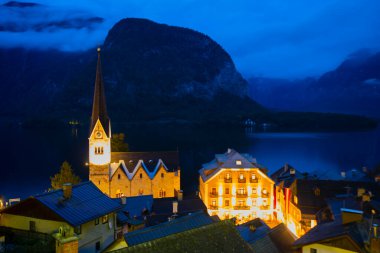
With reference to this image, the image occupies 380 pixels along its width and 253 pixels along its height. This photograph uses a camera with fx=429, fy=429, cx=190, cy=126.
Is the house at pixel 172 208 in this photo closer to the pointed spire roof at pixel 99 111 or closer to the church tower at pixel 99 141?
the church tower at pixel 99 141

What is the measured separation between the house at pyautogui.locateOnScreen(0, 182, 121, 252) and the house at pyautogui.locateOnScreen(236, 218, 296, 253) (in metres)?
10.2

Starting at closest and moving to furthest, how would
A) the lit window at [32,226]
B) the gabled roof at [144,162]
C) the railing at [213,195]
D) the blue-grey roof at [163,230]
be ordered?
the blue-grey roof at [163,230], the lit window at [32,226], the railing at [213,195], the gabled roof at [144,162]

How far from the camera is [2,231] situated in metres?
23.7

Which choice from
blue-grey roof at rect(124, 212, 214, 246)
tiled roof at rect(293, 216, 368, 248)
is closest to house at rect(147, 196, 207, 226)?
blue-grey roof at rect(124, 212, 214, 246)

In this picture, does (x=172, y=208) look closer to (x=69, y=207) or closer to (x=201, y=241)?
(x=69, y=207)

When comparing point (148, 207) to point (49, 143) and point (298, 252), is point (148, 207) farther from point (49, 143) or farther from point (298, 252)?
point (49, 143)

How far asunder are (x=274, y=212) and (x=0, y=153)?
110m

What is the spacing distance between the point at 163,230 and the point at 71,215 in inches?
194

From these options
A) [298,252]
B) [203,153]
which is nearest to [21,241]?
[298,252]

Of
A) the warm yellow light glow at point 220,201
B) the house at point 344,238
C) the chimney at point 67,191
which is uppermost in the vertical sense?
the chimney at point 67,191

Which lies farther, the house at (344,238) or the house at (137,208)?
the house at (137,208)

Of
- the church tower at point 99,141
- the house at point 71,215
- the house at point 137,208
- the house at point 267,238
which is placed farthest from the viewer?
the church tower at point 99,141

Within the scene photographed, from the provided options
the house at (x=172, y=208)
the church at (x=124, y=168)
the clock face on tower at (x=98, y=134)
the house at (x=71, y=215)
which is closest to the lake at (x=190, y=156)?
the church at (x=124, y=168)

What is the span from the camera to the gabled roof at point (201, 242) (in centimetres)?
1477
